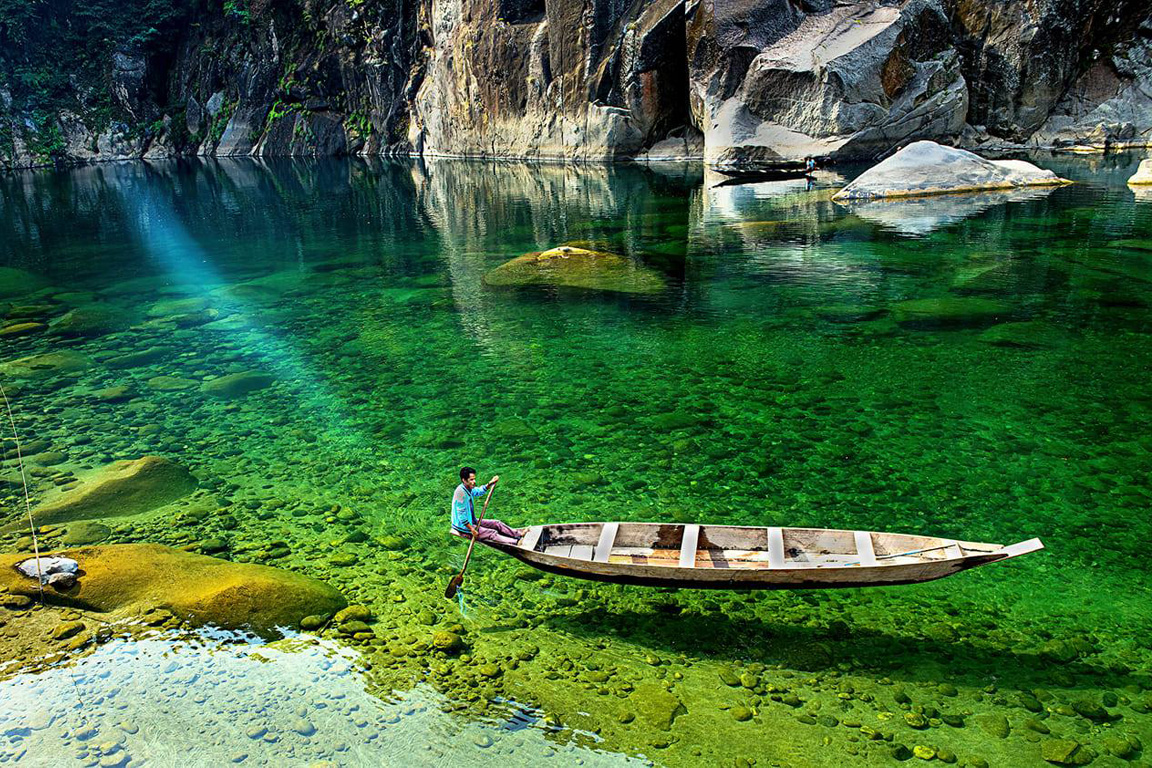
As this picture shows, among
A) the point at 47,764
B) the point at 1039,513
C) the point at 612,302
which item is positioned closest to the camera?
the point at 47,764

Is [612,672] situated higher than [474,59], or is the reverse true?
[474,59]

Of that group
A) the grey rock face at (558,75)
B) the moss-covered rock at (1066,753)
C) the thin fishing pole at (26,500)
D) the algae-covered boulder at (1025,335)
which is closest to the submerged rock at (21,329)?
the thin fishing pole at (26,500)

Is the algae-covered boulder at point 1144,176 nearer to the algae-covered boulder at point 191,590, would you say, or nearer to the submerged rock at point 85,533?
the algae-covered boulder at point 191,590

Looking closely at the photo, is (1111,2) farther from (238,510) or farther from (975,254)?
(238,510)

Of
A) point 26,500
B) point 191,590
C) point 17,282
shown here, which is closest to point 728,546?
point 191,590

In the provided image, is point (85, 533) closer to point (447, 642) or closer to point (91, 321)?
point (447, 642)

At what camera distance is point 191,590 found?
8.96 metres

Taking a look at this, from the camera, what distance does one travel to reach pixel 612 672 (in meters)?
7.66

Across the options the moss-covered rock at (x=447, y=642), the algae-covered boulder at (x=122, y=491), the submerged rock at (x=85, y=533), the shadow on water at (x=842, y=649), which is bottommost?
the shadow on water at (x=842, y=649)

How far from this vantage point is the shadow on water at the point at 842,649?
288 inches

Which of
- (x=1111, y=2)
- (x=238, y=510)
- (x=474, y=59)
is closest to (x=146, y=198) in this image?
(x=474, y=59)

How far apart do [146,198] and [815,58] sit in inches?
1680

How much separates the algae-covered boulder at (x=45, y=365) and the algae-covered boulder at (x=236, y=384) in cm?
366

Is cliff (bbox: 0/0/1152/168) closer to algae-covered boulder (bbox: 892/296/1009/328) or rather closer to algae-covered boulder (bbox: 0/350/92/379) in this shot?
algae-covered boulder (bbox: 892/296/1009/328)
